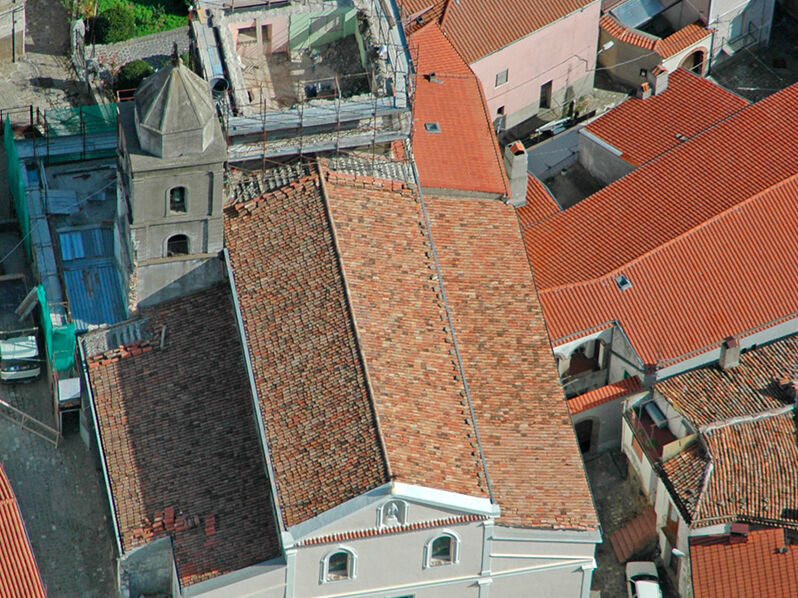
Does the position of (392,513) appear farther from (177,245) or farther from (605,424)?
(605,424)

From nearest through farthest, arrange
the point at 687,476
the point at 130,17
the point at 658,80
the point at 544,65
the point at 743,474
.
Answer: the point at 743,474, the point at 687,476, the point at 658,80, the point at 544,65, the point at 130,17

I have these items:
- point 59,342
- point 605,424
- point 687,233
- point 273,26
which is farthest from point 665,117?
point 59,342

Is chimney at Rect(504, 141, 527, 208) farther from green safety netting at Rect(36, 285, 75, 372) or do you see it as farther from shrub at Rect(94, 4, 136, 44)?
shrub at Rect(94, 4, 136, 44)

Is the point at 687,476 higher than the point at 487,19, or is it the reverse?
the point at 487,19

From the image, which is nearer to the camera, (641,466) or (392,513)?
(392,513)

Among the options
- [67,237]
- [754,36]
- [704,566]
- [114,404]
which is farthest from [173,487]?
[754,36]

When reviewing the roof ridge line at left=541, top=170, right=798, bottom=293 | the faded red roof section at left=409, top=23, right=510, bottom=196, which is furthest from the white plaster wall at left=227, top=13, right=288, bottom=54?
the roof ridge line at left=541, top=170, right=798, bottom=293

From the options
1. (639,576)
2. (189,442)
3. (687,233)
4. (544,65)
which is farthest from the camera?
(544,65)

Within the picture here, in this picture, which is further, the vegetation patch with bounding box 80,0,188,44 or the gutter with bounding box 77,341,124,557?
the vegetation patch with bounding box 80,0,188,44
